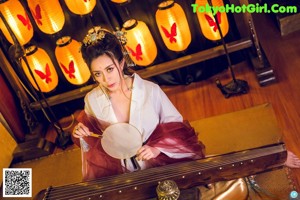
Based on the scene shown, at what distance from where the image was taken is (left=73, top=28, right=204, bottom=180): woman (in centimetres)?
376

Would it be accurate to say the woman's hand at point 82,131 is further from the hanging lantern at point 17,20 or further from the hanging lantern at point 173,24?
the hanging lantern at point 17,20

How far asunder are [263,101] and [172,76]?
63.1 inches

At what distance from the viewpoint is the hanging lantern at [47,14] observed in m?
5.67

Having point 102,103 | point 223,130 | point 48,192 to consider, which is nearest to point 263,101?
point 223,130

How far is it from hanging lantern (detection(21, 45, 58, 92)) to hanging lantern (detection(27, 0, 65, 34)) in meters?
0.33

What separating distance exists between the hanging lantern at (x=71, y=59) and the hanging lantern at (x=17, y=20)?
1.76 ft

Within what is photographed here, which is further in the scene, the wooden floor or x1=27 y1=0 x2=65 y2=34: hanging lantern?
x1=27 y1=0 x2=65 y2=34: hanging lantern

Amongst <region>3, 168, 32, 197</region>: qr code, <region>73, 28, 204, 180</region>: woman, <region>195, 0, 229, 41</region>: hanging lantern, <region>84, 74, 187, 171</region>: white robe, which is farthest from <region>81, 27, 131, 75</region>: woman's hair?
<region>195, 0, 229, 41</region>: hanging lantern

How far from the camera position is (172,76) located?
22.9ft

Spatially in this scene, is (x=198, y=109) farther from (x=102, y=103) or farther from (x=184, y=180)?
(x=184, y=180)

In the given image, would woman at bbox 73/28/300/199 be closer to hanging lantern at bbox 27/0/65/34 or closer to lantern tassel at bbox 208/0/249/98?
hanging lantern at bbox 27/0/65/34

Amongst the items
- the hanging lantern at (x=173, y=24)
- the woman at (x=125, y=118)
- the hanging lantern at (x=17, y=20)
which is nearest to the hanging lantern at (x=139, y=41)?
the hanging lantern at (x=173, y=24)

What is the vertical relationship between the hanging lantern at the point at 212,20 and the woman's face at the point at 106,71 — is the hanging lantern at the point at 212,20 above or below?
below

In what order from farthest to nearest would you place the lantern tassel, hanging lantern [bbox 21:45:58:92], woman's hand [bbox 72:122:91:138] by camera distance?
the lantern tassel < hanging lantern [bbox 21:45:58:92] < woman's hand [bbox 72:122:91:138]
